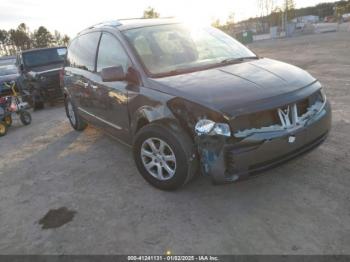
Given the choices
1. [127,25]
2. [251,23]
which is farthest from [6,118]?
[251,23]

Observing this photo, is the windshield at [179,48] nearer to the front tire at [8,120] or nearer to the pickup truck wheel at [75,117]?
the pickup truck wheel at [75,117]

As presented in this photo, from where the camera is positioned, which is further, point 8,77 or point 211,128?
point 8,77

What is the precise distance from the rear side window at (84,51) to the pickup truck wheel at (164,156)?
1733 mm

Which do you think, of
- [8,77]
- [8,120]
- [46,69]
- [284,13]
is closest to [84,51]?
[8,120]

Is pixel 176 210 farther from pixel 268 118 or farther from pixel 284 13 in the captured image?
pixel 284 13

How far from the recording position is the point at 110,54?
4.47 m

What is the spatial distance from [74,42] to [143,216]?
3.78m

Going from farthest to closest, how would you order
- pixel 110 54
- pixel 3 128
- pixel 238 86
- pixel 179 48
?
pixel 3 128 < pixel 110 54 < pixel 179 48 < pixel 238 86

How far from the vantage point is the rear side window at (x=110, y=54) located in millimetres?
4160

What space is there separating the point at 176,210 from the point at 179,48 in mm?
1972

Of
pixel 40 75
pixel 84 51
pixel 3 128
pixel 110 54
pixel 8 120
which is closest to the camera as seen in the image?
pixel 110 54

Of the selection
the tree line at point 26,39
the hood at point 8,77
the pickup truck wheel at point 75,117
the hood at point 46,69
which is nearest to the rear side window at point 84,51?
the pickup truck wheel at point 75,117

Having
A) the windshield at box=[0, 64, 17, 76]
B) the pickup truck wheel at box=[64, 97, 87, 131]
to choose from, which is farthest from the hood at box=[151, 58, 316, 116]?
the windshield at box=[0, 64, 17, 76]

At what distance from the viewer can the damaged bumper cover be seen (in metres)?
3.06
